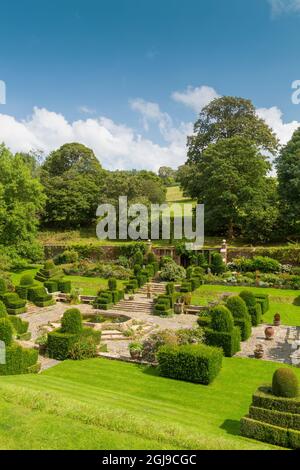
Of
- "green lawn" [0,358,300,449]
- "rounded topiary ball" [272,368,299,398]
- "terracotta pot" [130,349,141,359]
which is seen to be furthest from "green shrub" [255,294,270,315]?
"rounded topiary ball" [272,368,299,398]

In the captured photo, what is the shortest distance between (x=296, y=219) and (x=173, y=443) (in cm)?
3507

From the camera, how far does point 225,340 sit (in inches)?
662

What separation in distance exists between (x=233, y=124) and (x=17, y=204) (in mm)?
29867

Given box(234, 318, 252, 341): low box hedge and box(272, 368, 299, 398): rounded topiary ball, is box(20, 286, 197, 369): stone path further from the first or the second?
box(272, 368, 299, 398): rounded topiary ball

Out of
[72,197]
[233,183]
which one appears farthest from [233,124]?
[72,197]

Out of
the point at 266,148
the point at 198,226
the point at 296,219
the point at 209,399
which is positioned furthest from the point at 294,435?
the point at 266,148

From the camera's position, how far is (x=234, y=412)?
11.3m

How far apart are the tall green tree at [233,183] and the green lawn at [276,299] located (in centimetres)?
1295

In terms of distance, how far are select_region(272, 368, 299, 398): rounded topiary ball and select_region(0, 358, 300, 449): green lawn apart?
1.43 metres

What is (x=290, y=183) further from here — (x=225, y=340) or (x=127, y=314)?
(x=225, y=340)

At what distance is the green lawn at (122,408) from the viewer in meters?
8.26

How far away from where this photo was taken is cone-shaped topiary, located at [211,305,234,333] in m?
17.1

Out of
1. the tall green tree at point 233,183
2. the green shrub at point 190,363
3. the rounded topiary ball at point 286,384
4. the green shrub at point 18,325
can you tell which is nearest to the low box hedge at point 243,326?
the green shrub at point 190,363
